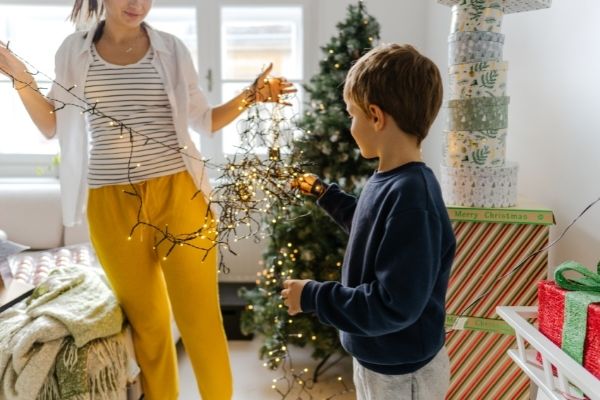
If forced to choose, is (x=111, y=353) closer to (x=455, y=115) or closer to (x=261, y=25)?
(x=455, y=115)

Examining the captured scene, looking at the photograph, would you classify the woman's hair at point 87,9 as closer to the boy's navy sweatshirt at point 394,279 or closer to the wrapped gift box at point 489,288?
the boy's navy sweatshirt at point 394,279

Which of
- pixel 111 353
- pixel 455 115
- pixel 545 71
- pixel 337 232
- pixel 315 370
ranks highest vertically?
pixel 545 71

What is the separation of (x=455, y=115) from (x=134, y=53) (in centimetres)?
93

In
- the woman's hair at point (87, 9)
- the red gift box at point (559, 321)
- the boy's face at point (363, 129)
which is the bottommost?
the red gift box at point (559, 321)

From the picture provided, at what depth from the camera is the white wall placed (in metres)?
Result: 1.32

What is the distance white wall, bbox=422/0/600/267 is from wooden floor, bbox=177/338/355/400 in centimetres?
113

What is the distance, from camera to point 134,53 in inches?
55.4

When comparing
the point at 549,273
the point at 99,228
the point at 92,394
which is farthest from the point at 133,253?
the point at 549,273

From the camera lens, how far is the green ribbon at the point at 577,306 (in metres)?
0.93

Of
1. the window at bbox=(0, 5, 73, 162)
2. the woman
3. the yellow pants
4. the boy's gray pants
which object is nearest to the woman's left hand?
the woman

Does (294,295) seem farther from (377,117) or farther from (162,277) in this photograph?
(162,277)

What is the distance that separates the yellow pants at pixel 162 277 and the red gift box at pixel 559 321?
867mm

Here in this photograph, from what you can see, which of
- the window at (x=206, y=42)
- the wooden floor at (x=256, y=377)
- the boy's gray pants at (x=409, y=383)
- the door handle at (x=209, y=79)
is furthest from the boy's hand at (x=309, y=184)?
the door handle at (x=209, y=79)

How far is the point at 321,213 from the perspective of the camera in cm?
209
